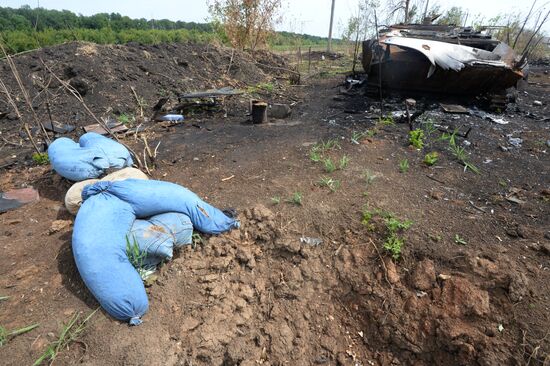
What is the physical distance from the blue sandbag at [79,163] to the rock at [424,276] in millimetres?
2949

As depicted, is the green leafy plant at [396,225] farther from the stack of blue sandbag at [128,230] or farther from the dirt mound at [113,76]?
the dirt mound at [113,76]

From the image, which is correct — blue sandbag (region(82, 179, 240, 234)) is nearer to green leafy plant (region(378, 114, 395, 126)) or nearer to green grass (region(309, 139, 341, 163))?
green grass (region(309, 139, 341, 163))

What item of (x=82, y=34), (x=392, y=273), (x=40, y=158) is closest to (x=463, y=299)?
(x=392, y=273)

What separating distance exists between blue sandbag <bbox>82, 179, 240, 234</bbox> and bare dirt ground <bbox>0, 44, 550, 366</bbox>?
15cm

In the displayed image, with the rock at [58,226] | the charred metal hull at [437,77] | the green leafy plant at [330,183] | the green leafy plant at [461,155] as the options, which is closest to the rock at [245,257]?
the green leafy plant at [330,183]

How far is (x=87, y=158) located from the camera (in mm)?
2941

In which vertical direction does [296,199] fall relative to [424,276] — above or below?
above

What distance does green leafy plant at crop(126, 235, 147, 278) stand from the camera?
2.02m

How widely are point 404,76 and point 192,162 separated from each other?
4372mm

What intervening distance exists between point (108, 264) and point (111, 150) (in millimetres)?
1677

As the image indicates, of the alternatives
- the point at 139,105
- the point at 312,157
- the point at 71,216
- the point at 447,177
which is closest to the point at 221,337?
the point at 71,216

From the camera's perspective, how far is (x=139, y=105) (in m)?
6.22

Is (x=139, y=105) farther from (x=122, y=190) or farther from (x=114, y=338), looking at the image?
(x=114, y=338)

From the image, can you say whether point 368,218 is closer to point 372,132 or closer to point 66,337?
point 372,132
